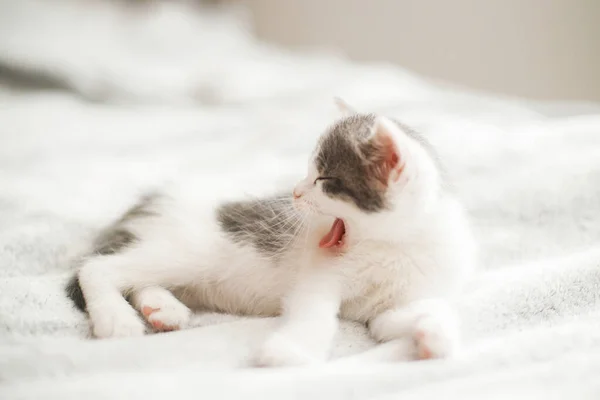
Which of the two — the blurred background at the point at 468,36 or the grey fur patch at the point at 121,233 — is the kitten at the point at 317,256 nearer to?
the grey fur patch at the point at 121,233

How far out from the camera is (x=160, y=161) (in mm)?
1684

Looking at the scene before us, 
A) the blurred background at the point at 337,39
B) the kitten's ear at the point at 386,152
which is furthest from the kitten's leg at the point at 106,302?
the blurred background at the point at 337,39

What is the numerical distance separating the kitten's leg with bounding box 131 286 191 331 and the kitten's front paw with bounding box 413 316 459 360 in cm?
39

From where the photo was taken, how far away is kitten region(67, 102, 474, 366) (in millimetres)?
855

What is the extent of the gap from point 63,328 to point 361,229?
514 mm

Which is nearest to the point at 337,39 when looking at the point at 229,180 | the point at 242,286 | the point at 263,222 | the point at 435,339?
the point at 229,180

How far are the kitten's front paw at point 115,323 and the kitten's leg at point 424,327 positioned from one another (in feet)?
1.27

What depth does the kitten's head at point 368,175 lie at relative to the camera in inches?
33.6

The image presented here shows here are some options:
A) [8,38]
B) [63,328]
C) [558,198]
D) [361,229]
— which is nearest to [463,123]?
[558,198]

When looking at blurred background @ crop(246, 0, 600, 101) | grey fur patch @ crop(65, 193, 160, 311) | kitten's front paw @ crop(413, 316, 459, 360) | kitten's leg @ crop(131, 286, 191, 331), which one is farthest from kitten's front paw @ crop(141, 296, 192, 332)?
blurred background @ crop(246, 0, 600, 101)

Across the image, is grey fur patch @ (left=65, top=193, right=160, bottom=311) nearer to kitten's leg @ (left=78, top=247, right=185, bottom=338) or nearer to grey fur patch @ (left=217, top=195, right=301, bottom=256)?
kitten's leg @ (left=78, top=247, right=185, bottom=338)

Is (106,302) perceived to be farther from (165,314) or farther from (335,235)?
(335,235)

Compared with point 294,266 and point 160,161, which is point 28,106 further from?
point 294,266

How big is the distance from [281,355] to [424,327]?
0.70 ft
